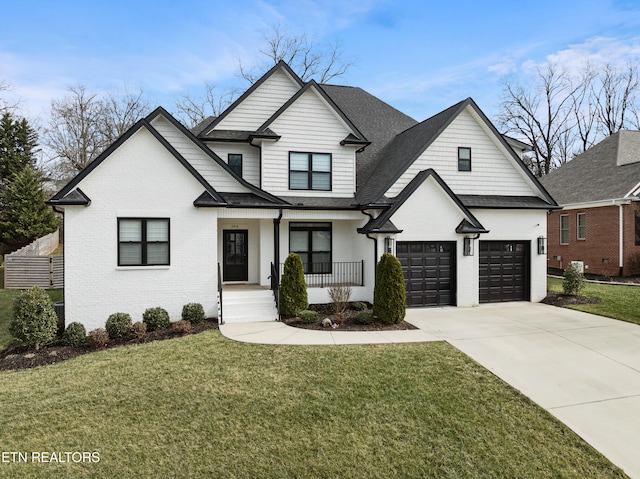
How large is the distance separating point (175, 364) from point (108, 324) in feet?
11.9

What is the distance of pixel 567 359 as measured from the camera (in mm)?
7734

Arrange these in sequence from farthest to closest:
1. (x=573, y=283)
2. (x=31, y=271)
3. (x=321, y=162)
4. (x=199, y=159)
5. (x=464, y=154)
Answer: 1. (x=31, y=271)
2. (x=321, y=162)
3. (x=464, y=154)
4. (x=573, y=283)
5. (x=199, y=159)

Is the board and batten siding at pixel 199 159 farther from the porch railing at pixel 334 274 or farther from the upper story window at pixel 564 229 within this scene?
the upper story window at pixel 564 229

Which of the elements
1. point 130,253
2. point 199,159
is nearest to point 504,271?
point 199,159

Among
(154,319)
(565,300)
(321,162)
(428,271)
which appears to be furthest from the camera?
(321,162)

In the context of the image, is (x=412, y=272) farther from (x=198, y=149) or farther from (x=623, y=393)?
(x=198, y=149)

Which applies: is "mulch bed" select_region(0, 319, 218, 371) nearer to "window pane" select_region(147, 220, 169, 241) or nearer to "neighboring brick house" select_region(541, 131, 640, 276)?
"window pane" select_region(147, 220, 169, 241)

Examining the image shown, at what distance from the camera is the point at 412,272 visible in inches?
516

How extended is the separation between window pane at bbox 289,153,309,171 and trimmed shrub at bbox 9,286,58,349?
8736 millimetres

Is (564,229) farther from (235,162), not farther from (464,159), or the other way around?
(235,162)

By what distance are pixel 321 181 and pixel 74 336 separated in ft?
30.4

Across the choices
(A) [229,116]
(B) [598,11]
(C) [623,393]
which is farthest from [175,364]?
(B) [598,11]

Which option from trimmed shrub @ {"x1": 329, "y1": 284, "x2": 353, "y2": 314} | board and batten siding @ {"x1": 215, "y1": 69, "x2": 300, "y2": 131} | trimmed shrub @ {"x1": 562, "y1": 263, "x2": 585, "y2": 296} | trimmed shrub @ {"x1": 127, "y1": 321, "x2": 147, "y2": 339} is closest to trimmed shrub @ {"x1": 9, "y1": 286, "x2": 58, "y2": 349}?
trimmed shrub @ {"x1": 127, "y1": 321, "x2": 147, "y2": 339}

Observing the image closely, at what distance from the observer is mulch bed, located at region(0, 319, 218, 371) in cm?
851
